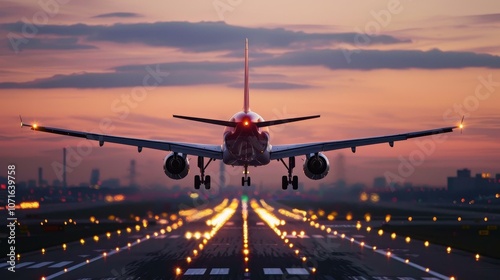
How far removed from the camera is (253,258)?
211 feet

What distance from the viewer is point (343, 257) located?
65938 millimetres

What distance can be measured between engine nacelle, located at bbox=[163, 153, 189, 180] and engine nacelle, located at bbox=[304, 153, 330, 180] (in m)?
9.55

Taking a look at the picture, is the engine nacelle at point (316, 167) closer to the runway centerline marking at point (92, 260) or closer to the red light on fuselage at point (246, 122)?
the red light on fuselage at point (246, 122)

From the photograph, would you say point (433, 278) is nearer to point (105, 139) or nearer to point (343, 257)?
point (343, 257)

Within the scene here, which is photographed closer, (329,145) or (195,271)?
(195,271)

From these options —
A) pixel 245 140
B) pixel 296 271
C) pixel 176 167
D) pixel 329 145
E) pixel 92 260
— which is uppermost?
pixel 329 145

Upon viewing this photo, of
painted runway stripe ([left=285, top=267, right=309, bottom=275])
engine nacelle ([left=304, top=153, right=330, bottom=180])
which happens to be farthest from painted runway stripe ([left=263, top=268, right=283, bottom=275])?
engine nacelle ([left=304, top=153, right=330, bottom=180])

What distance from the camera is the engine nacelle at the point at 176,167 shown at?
6141 centimetres

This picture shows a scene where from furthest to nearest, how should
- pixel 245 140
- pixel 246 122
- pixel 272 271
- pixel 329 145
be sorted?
pixel 329 145 → pixel 245 140 → pixel 246 122 → pixel 272 271

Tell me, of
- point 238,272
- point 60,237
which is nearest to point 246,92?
point 238,272

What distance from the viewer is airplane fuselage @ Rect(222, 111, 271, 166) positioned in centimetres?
5462

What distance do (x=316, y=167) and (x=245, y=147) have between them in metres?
8.82

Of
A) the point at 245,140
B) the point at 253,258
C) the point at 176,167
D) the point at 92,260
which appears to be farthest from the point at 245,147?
the point at 92,260

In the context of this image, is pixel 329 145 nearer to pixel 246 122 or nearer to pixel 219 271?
pixel 246 122
